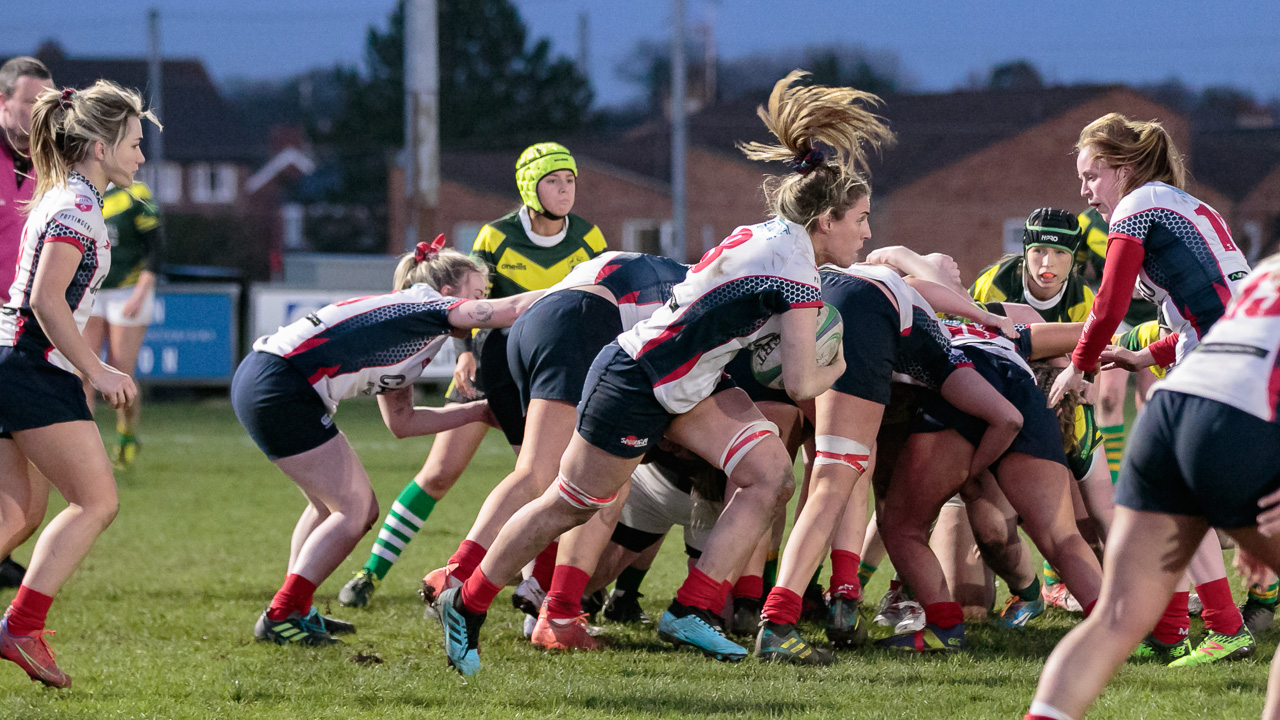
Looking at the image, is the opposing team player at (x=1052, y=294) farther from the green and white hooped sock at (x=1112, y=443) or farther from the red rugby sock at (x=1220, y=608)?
the green and white hooped sock at (x=1112, y=443)

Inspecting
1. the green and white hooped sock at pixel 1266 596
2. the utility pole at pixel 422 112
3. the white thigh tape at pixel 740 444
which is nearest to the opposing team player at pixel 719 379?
the white thigh tape at pixel 740 444

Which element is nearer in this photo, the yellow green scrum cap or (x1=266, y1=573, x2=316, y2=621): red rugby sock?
(x1=266, y1=573, x2=316, y2=621): red rugby sock

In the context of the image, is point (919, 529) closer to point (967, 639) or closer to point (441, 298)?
point (967, 639)

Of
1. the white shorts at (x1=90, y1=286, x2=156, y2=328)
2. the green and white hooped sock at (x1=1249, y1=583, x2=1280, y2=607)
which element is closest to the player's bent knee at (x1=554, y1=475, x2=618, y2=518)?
the green and white hooped sock at (x1=1249, y1=583, x2=1280, y2=607)

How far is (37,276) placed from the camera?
3939 millimetres

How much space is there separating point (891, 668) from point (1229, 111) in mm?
43143

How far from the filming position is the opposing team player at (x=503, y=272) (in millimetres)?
5633

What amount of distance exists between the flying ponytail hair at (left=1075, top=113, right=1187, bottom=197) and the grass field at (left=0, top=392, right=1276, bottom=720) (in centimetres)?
163

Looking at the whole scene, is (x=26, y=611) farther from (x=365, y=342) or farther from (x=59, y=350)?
(x=365, y=342)

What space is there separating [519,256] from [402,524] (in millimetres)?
1603

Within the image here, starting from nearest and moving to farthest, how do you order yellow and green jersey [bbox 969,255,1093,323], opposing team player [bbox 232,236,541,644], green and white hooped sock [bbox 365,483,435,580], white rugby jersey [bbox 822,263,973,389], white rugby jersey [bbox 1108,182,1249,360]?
white rugby jersey [bbox 1108,182,1249,360] < white rugby jersey [bbox 822,263,973,389] < opposing team player [bbox 232,236,541,644] < yellow and green jersey [bbox 969,255,1093,323] < green and white hooped sock [bbox 365,483,435,580]

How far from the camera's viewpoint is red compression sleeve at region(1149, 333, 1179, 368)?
4.34 meters

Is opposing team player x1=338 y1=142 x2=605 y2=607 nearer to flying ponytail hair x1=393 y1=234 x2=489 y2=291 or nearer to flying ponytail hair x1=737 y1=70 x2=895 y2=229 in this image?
flying ponytail hair x1=393 y1=234 x2=489 y2=291

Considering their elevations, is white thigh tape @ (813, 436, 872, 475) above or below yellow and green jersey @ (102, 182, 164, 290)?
above
